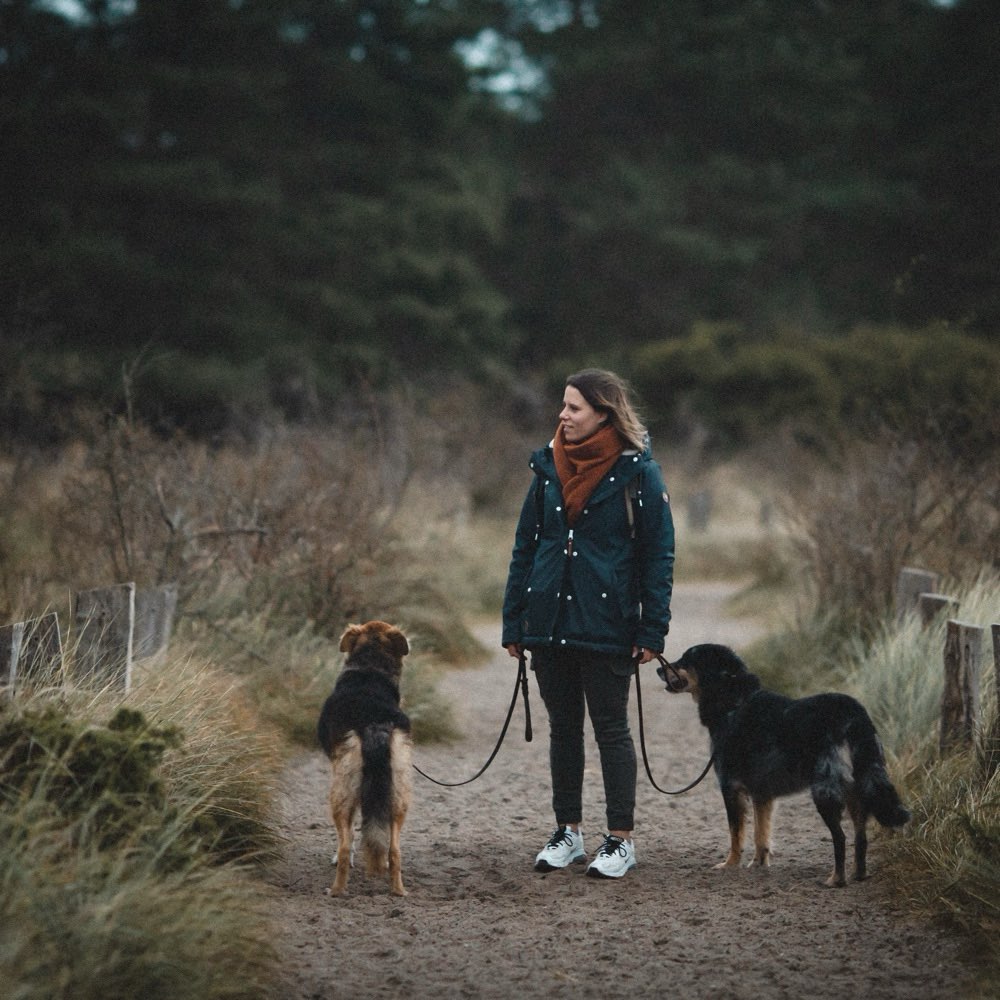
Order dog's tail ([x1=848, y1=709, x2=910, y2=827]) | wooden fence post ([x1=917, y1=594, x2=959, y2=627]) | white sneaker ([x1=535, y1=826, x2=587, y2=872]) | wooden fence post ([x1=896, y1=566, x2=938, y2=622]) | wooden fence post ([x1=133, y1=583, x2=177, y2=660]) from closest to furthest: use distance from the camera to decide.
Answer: dog's tail ([x1=848, y1=709, x2=910, y2=827]), white sneaker ([x1=535, y1=826, x2=587, y2=872]), wooden fence post ([x1=133, y1=583, x2=177, y2=660]), wooden fence post ([x1=917, y1=594, x2=959, y2=627]), wooden fence post ([x1=896, y1=566, x2=938, y2=622])

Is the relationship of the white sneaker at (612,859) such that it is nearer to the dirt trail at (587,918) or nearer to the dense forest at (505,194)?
the dirt trail at (587,918)

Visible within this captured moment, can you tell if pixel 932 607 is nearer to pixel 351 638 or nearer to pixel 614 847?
pixel 614 847

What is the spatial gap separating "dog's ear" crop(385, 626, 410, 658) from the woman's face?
1.13 m

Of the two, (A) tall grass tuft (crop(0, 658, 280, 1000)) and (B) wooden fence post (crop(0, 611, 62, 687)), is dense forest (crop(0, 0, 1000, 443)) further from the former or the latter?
(A) tall grass tuft (crop(0, 658, 280, 1000))

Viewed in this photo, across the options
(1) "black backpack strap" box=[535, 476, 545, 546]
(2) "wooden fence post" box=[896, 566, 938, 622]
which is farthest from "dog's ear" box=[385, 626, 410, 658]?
(2) "wooden fence post" box=[896, 566, 938, 622]

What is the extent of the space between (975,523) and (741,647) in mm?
2292

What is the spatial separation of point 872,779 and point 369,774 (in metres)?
1.91

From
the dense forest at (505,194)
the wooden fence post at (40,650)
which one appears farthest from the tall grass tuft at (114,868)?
the dense forest at (505,194)

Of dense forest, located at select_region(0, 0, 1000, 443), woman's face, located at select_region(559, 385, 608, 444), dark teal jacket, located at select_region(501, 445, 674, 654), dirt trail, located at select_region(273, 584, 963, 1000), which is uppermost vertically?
dense forest, located at select_region(0, 0, 1000, 443)

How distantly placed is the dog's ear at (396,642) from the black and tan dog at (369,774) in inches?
14.1

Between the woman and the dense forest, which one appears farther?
the dense forest

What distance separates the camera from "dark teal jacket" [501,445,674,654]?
531 cm

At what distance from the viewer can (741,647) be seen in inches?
452

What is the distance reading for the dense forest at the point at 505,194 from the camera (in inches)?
1091
